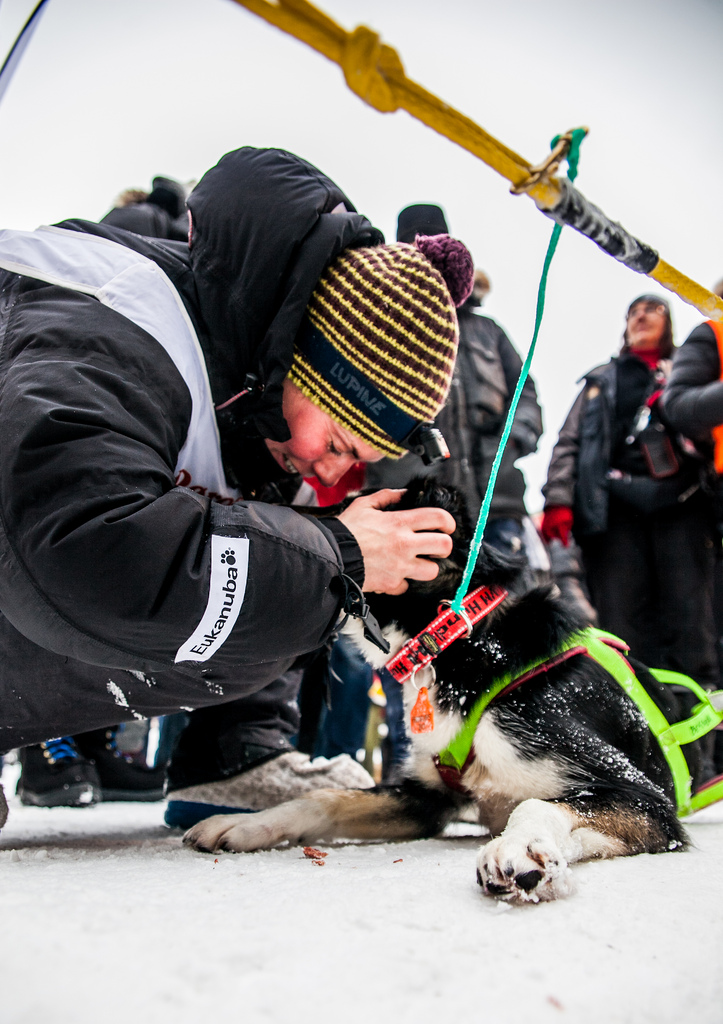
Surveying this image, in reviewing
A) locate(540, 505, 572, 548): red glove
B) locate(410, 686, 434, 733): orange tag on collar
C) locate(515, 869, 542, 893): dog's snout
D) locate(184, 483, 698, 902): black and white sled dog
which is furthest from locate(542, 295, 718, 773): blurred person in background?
locate(515, 869, 542, 893): dog's snout

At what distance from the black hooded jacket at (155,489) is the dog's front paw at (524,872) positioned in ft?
1.55

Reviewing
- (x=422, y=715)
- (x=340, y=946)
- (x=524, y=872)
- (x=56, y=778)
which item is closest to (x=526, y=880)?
(x=524, y=872)

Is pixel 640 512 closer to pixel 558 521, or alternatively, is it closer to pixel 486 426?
pixel 558 521

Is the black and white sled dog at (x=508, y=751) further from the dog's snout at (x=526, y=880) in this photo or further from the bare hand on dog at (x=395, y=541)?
the dog's snout at (x=526, y=880)

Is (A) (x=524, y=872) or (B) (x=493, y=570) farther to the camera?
(B) (x=493, y=570)

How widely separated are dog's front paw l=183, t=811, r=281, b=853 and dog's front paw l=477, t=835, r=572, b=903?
599mm

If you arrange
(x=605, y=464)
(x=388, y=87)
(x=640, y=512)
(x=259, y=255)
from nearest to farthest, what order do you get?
1. (x=388, y=87)
2. (x=259, y=255)
3. (x=640, y=512)
4. (x=605, y=464)

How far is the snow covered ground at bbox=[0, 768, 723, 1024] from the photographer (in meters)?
0.60

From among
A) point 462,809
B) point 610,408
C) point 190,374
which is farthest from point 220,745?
point 610,408

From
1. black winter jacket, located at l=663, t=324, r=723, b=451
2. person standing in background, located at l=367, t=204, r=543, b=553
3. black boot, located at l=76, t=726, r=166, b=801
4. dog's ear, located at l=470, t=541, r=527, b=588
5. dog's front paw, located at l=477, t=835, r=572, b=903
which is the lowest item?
black boot, located at l=76, t=726, r=166, b=801

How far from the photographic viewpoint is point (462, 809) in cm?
176

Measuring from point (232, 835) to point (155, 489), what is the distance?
76 centimetres

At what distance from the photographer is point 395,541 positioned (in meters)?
1.40

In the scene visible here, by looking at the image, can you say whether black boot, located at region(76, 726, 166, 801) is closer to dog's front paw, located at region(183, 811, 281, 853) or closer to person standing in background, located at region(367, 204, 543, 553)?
dog's front paw, located at region(183, 811, 281, 853)
